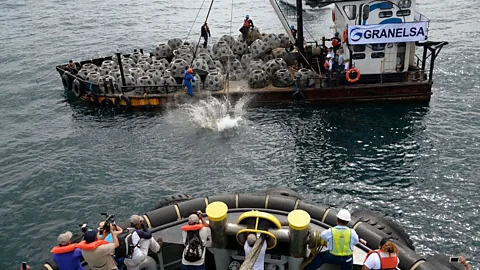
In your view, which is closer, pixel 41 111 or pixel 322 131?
pixel 322 131

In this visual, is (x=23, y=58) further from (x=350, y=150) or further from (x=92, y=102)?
(x=350, y=150)

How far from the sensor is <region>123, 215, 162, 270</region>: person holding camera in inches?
373

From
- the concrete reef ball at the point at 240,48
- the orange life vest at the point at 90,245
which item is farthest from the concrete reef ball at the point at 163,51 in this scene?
the orange life vest at the point at 90,245

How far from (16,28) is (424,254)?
186 ft

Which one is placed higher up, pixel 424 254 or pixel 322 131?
pixel 322 131

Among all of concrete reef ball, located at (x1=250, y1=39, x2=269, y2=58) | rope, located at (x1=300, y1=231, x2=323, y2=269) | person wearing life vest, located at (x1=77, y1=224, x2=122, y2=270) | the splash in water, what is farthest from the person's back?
concrete reef ball, located at (x1=250, y1=39, x2=269, y2=58)

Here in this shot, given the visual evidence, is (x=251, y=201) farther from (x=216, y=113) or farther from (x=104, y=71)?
(x=104, y=71)

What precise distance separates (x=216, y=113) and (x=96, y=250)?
1924 centimetres

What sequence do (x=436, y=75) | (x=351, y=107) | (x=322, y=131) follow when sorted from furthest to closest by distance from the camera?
1. (x=436, y=75)
2. (x=351, y=107)
3. (x=322, y=131)

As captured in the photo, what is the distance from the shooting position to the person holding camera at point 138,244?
9477 mm

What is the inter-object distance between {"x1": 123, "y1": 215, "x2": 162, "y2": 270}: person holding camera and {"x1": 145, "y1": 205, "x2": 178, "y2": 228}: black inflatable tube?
2540mm

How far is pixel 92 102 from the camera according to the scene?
30.5 metres

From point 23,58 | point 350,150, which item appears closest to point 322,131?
point 350,150

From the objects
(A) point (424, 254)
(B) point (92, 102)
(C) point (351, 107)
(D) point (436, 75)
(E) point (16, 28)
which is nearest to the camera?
(A) point (424, 254)
